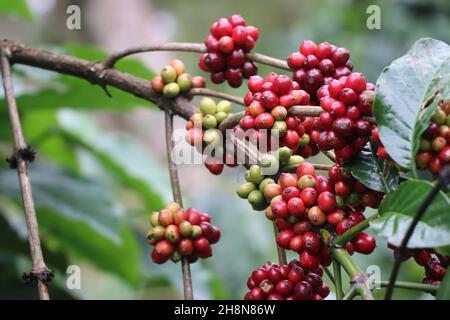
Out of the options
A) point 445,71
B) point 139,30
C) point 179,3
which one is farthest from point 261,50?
point 445,71

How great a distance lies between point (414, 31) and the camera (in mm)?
3652

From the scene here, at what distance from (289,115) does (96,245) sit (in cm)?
101

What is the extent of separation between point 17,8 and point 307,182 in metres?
1.18

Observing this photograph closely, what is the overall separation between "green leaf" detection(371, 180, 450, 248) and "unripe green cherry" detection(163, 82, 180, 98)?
48 centimetres

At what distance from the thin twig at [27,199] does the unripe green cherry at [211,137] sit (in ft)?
1.03

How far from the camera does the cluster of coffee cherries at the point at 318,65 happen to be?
3.44 feet

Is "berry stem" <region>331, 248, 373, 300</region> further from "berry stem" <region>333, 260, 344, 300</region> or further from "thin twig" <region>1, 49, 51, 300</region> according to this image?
"thin twig" <region>1, 49, 51, 300</region>

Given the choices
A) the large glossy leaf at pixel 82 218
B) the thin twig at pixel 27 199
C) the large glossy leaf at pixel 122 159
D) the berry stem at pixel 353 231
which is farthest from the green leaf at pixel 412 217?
the large glossy leaf at pixel 122 159

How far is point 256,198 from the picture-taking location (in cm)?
98

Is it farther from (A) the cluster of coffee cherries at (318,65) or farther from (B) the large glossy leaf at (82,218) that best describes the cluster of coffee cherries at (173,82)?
(B) the large glossy leaf at (82,218)

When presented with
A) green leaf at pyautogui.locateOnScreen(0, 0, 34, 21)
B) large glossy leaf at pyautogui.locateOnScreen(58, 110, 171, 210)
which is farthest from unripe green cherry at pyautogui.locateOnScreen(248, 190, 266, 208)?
large glossy leaf at pyautogui.locateOnScreen(58, 110, 171, 210)
